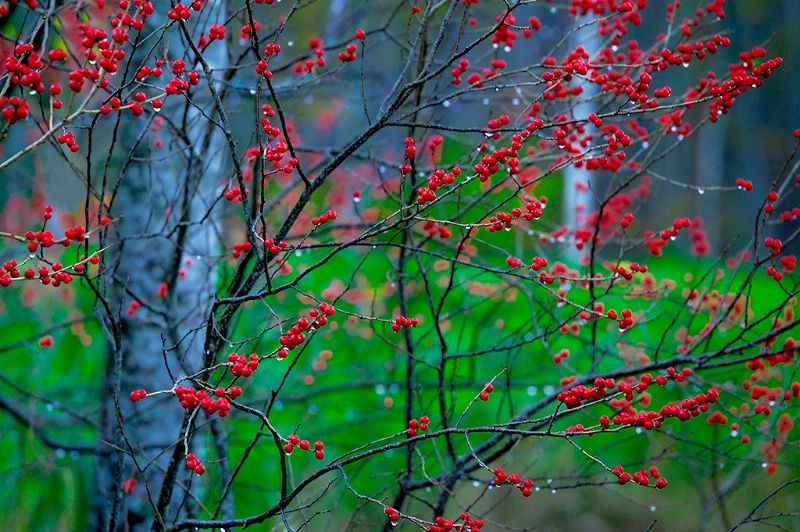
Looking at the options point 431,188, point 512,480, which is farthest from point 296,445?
point 431,188

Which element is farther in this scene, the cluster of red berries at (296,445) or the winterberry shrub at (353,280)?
the winterberry shrub at (353,280)

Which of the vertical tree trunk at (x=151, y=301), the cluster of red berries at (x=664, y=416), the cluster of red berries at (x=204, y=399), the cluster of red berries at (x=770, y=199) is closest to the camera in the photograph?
the cluster of red berries at (x=204, y=399)

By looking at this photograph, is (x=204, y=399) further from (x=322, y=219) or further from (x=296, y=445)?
(x=322, y=219)

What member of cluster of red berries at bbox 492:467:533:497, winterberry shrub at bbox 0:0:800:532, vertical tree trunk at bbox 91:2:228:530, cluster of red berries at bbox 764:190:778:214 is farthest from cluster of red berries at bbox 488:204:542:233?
vertical tree trunk at bbox 91:2:228:530

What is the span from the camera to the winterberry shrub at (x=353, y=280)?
164 cm

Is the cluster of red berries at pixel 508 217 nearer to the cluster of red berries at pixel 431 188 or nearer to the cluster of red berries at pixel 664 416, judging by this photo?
the cluster of red berries at pixel 431 188

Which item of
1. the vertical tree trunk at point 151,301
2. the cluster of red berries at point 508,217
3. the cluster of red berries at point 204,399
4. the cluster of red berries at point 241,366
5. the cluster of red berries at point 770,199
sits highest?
the vertical tree trunk at point 151,301

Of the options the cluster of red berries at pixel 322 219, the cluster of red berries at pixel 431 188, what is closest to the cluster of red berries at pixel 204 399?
the cluster of red berries at pixel 322 219

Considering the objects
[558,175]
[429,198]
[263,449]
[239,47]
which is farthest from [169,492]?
[558,175]

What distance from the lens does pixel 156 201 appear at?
2.93 metres

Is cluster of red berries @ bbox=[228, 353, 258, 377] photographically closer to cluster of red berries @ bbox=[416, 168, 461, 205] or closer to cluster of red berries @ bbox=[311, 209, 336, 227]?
cluster of red berries @ bbox=[311, 209, 336, 227]

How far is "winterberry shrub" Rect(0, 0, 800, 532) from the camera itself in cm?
164

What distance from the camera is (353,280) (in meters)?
3.71

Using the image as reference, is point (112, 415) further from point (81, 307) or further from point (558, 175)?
point (558, 175)
